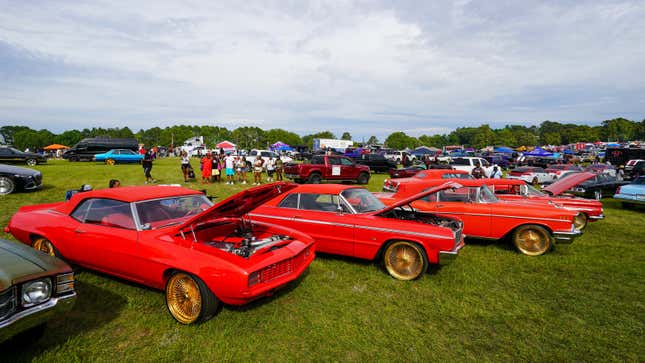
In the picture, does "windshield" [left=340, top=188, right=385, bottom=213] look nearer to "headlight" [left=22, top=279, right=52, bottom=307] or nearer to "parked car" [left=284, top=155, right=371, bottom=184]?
"headlight" [left=22, top=279, right=52, bottom=307]

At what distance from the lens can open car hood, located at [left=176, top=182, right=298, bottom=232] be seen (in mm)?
3574

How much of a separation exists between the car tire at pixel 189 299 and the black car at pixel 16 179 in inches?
453

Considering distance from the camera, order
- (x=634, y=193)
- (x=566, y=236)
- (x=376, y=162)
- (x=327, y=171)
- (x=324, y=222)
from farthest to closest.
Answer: (x=376, y=162) < (x=327, y=171) < (x=634, y=193) < (x=566, y=236) < (x=324, y=222)

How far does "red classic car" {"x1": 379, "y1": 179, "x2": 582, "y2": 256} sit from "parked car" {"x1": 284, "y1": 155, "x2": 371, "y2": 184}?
1031cm

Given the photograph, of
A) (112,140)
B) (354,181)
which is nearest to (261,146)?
(112,140)

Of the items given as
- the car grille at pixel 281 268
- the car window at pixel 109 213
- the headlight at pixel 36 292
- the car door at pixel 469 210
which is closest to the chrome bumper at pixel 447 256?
the car grille at pixel 281 268

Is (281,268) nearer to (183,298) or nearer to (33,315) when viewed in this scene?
(183,298)

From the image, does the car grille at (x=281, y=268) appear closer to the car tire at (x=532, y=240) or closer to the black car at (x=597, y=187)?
the car tire at (x=532, y=240)

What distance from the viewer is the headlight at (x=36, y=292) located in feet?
8.55

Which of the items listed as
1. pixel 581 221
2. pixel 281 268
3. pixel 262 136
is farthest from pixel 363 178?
pixel 262 136

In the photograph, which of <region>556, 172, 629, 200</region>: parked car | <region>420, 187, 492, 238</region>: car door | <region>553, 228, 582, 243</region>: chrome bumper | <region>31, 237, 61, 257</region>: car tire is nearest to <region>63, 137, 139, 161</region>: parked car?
<region>31, 237, 61, 257</region>: car tire

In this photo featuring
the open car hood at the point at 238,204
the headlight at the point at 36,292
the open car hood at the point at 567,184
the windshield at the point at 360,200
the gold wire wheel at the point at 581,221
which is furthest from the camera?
the open car hood at the point at 567,184

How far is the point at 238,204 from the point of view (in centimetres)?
388

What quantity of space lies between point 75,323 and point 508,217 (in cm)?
707
